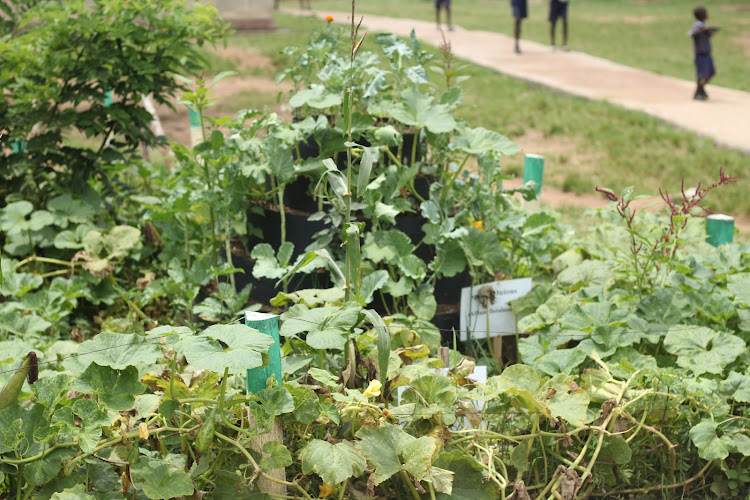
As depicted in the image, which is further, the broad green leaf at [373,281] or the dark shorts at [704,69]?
the dark shorts at [704,69]

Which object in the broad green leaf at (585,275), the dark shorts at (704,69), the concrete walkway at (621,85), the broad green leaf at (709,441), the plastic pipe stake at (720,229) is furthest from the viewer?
the dark shorts at (704,69)

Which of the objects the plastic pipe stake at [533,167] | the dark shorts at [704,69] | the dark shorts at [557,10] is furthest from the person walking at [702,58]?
the plastic pipe stake at [533,167]

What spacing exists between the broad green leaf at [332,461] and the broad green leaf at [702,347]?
1.03 metres

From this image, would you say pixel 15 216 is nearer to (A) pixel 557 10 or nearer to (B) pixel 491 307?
(B) pixel 491 307

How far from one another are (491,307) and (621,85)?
674cm

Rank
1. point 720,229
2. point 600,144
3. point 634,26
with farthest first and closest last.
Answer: point 634,26
point 600,144
point 720,229

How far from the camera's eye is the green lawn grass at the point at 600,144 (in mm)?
5359

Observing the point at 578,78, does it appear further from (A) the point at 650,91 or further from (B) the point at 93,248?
(B) the point at 93,248

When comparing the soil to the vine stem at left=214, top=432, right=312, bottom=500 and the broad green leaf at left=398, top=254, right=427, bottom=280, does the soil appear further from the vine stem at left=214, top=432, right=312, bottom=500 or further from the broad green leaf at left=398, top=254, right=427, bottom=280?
the vine stem at left=214, top=432, right=312, bottom=500

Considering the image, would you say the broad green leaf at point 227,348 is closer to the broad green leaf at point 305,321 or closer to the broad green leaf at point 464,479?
the broad green leaf at point 305,321

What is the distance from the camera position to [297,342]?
76.3 inches

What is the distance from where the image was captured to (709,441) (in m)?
1.94

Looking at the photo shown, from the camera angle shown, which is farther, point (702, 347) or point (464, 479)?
point (702, 347)

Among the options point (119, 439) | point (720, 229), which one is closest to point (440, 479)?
point (119, 439)
